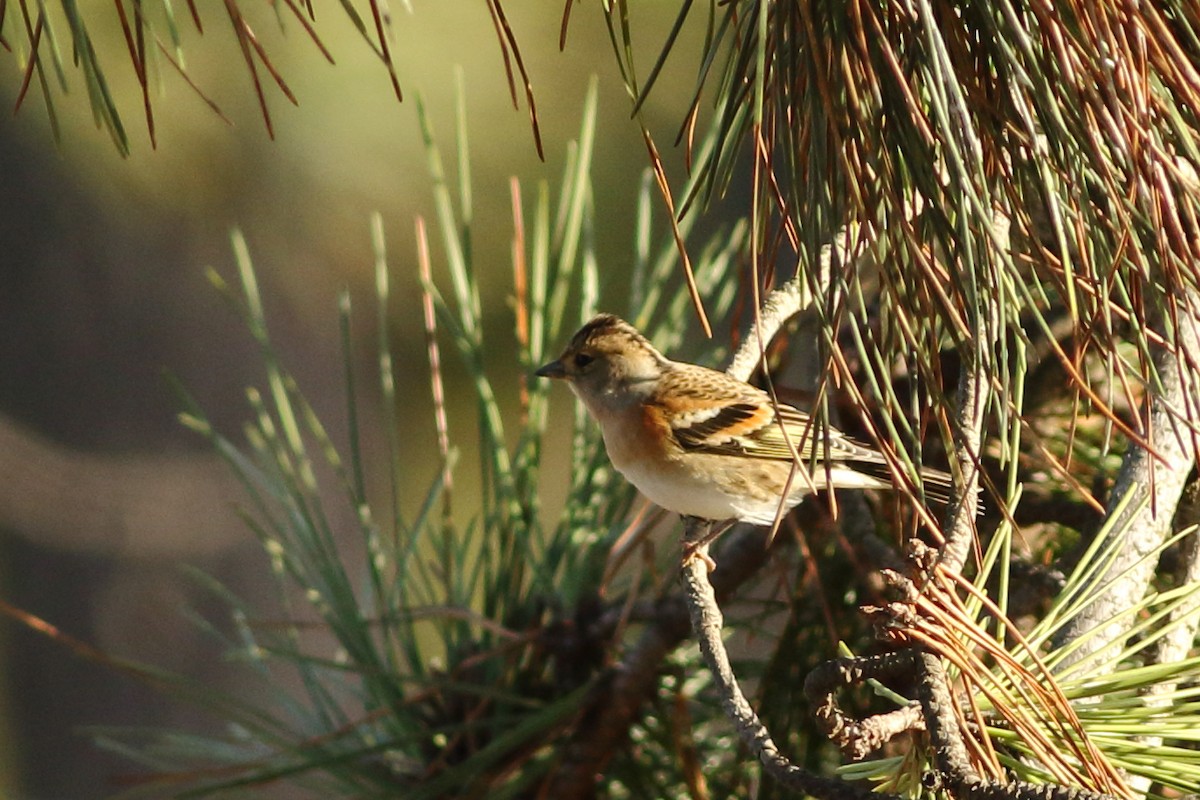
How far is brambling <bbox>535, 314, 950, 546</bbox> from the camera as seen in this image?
175 centimetres

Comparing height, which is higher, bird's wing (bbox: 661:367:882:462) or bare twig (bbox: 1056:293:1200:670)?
bird's wing (bbox: 661:367:882:462)

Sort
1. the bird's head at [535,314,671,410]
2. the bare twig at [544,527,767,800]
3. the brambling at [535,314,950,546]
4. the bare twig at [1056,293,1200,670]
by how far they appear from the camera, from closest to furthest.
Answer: the bare twig at [1056,293,1200,670], the bare twig at [544,527,767,800], the brambling at [535,314,950,546], the bird's head at [535,314,671,410]

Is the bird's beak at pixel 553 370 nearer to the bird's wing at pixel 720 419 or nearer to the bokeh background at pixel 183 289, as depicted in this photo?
the bird's wing at pixel 720 419

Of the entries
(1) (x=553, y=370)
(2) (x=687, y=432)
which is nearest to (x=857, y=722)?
(1) (x=553, y=370)

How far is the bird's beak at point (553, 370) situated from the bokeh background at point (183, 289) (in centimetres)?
135

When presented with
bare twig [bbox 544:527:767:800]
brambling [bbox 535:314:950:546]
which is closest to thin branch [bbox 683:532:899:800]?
bare twig [bbox 544:527:767:800]

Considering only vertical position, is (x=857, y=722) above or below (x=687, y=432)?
below

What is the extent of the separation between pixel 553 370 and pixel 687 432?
324 millimetres

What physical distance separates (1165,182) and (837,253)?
0.21 m

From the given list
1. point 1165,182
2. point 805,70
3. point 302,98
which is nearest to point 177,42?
point 805,70

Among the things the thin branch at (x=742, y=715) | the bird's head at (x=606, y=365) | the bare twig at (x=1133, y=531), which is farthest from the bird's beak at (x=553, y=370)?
the bare twig at (x=1133, y=531)

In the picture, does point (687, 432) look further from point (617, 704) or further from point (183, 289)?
point (183, 289)

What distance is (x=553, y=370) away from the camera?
2.02 m

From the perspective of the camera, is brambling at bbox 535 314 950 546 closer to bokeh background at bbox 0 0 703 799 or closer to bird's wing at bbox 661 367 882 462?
bird's wing at bbox 661 367 882 462
